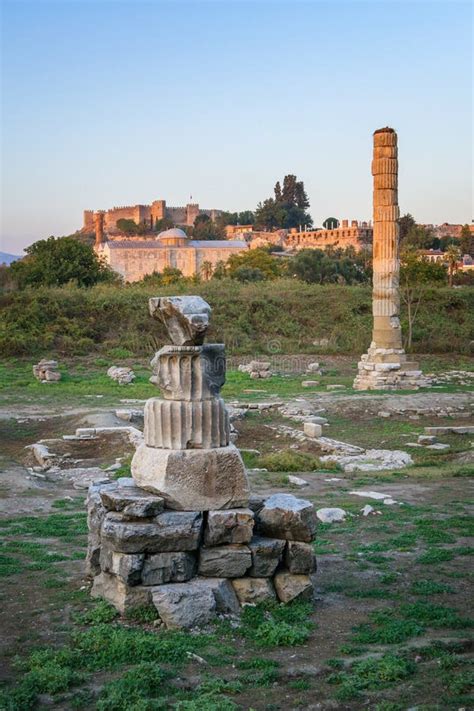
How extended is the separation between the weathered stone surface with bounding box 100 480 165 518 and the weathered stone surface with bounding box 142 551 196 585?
13.3 inches

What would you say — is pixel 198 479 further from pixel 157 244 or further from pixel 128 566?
pixel 157 244

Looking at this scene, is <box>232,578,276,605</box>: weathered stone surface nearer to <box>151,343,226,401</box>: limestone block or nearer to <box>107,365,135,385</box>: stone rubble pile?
<box>151,343,226,401</box>: limestone block

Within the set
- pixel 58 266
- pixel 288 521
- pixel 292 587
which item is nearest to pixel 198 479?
pixel 288 521

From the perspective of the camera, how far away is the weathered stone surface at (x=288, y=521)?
6566 mm

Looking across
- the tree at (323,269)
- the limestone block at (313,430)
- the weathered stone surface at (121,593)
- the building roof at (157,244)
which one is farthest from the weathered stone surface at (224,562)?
the building roof at (157,244)

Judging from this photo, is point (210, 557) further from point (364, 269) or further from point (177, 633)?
point (364, 269)

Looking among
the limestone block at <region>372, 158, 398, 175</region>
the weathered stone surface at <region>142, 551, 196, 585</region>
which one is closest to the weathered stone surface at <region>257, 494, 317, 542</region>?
the weathered stone surface at <region>142, 551, 196, 585</region>

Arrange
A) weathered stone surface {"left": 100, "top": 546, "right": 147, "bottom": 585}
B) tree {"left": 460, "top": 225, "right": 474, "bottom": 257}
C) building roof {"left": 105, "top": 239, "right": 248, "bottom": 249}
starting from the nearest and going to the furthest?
weathered stone surface {"left": 100, "top": 546, "right": 147, "bottom": 585}
tree {"left": 460, "top": 225, "right": 474, "bottom": 257}
building roof {"left": 105, "top": 239, "right": 248, "bottom": 249}

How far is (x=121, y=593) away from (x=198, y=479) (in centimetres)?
105

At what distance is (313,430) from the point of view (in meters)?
16.6

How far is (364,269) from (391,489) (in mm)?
46874

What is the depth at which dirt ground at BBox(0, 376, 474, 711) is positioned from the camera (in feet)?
16.7

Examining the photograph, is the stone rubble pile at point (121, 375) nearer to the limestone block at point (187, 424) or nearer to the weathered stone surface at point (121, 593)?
the limestone block at point (187, 424)

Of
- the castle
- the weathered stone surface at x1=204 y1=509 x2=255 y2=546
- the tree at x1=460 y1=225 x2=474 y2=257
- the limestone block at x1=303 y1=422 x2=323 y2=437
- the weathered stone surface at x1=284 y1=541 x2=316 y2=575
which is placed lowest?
the limestone block at x1=303 y1=422 x2=323 y2=437
